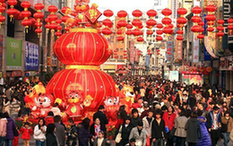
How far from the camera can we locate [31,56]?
4259 cm

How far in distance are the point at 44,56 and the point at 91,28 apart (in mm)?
32018

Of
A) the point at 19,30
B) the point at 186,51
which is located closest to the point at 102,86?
the point at 19,30

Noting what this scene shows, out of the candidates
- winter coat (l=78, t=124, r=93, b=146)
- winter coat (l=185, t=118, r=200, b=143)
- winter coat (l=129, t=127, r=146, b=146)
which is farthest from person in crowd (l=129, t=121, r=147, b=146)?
winter coat (l=185, t=118, r=200, b=143)

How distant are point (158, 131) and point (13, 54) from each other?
27.8 meters

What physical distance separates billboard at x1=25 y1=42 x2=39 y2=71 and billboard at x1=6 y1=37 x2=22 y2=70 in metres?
2.01

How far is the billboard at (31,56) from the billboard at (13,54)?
2013mm

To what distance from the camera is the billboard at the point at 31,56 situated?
133 feet

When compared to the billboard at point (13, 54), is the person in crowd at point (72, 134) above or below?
below

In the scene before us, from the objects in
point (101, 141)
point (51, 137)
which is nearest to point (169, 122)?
point (101, 141)

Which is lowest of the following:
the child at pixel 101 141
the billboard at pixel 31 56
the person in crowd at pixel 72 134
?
the person in crowd at pixel 72 134

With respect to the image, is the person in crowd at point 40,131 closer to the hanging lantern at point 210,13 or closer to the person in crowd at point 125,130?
the person in crowd at point 125,130

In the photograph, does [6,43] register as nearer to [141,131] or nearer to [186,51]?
[141,131]

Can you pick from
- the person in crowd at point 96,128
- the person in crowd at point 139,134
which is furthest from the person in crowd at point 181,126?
the person in crowd at point 96,128

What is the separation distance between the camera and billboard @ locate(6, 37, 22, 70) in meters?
34.2
